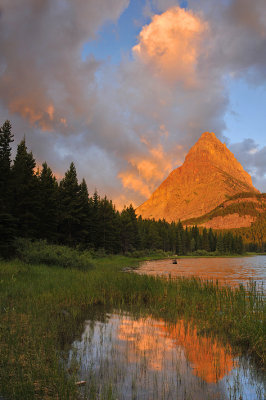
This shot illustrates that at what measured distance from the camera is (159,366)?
6957 mm

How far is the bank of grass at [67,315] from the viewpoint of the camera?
5426mm

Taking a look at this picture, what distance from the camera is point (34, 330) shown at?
807 centimetres

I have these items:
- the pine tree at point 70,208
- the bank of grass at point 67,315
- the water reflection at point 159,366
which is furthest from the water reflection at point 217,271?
the pine tree at point 70,208

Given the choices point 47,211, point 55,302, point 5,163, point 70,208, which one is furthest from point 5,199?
point 55,302

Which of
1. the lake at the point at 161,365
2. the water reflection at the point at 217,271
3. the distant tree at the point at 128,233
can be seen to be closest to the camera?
the lake at the point at 161,365

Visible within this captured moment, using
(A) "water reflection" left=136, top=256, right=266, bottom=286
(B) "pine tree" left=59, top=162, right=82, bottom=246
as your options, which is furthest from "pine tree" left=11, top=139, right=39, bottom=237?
(A) "water reflection" left=136, top=256, right=266, bottom=286

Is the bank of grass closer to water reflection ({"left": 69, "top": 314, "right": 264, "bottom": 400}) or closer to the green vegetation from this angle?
the green vegetation

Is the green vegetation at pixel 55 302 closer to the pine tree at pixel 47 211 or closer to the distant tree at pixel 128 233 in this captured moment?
the pine tree at pixel 47 211

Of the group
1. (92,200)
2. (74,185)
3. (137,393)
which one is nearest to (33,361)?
(137,393)

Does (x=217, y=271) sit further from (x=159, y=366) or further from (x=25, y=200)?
(x=159, y=366)

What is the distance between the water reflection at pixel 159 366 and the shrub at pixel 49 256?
19585 mm

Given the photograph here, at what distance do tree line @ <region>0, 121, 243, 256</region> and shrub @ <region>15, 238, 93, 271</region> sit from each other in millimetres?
3058

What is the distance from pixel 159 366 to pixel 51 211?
43225 millimetres

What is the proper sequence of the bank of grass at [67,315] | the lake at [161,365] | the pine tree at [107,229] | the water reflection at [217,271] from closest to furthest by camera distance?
1. the bank of grass at [67,315]
2. the lake at [161,365]
3. the water reflection at [217,271]
4. the pine tree at [107,229]
